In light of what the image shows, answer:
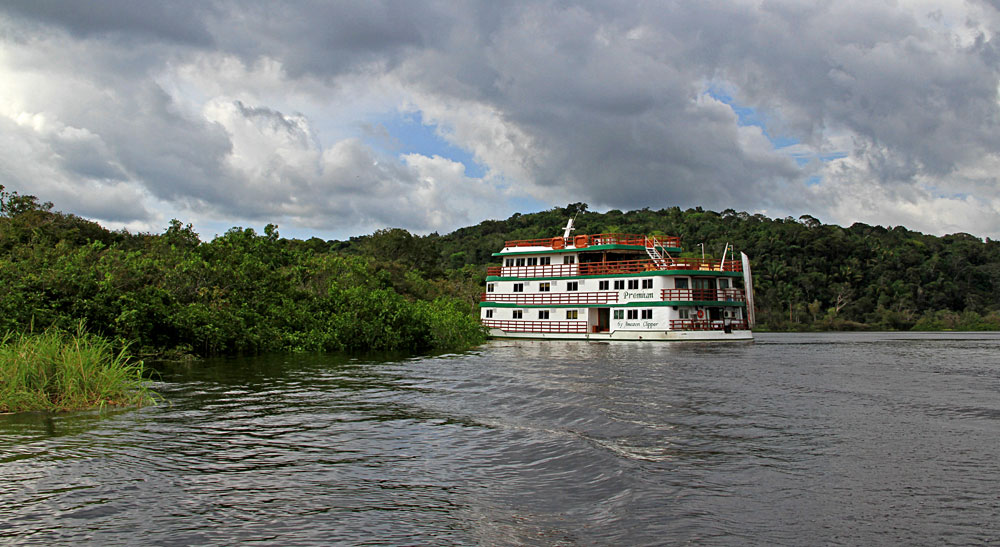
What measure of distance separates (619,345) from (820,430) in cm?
2795

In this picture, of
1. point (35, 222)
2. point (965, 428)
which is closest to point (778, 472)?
point (965, 428)

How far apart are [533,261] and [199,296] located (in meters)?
Result: 24.4

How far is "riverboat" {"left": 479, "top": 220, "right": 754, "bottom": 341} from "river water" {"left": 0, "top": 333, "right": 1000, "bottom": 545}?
76.2ft

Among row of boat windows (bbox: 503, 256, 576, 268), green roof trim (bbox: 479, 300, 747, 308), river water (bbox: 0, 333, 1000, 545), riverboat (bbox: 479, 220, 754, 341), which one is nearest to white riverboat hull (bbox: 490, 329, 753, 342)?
riverboat (bbox: 479, 220, 754, 341)

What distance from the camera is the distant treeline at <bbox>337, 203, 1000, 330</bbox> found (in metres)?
80.9

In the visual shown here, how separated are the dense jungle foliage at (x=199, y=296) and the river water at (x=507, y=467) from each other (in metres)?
6.27

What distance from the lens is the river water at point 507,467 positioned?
23.1 ft

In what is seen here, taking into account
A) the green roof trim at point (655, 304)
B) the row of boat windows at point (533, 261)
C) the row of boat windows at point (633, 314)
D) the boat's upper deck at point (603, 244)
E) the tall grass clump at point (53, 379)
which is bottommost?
the tall grass clump at point (53, 379)

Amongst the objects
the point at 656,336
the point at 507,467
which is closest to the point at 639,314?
the point at 656,336

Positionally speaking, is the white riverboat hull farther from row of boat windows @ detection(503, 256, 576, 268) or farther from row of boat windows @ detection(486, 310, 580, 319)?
row of boat windows @ detection(503, 256, 576, 268)

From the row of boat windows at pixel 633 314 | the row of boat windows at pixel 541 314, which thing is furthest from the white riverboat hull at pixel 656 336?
the row of boat windows at pixel 541 314

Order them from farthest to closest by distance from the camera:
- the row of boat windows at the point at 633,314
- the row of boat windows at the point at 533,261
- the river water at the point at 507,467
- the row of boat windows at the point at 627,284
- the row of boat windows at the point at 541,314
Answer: the row of boat windows at the point at 533,261
the row of boat windows at the point at 541,314
the row of boat windows at the point at 633,314
the row of boat windows at the point at 627,284
the river water at the point at 507,467

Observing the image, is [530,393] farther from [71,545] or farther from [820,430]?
[71,545]

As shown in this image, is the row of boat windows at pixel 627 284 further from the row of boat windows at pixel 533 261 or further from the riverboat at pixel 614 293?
the row of boat windows at pixel 533 261
